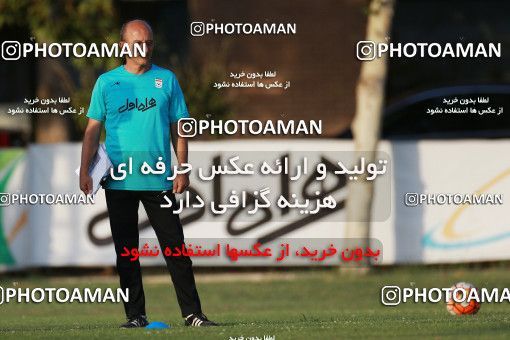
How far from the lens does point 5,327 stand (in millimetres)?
11117

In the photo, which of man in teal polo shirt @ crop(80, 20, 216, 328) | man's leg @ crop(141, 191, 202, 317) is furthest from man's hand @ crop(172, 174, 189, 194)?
man's leg @ crop(141, 191, 202, 317)

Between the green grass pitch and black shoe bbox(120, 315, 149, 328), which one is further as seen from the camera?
black shoe bbox(120, 315, 149, 328)

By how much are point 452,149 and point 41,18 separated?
18.9ft

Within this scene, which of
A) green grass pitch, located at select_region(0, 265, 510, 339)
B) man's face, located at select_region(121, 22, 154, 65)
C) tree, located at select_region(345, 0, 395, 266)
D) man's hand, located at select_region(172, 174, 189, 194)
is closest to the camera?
green grass pitch, located at select_region(0, 265, 510, 339)

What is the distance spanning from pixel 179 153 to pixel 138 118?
1.23ft

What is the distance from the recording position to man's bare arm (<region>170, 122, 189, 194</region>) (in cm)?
1004

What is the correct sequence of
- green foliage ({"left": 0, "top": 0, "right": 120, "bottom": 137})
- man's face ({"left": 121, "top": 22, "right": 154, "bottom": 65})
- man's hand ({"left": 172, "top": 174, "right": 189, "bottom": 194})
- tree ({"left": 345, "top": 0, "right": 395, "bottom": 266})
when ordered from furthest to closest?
green foliage ({"left": 0, "top": 0, "right": 120, "bottom": 137}) < tree ({"left": 345, "top": 0, "right": 395, "bottom": 266}) < man's face ({"left": 121, "top": 22, "right": 154, "bottom": 65}) < man's hand ({"left": 172, "top": 174, "right": 189, "bottom": 194})

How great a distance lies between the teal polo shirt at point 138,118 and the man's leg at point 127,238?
91 mm

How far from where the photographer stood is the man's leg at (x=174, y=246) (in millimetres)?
10047

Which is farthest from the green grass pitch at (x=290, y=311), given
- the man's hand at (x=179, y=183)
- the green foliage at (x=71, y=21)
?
the green foliage at (x=71, y=21)

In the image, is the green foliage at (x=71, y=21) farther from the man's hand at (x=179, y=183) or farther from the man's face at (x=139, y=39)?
the man's hand at (x=179, y=183)

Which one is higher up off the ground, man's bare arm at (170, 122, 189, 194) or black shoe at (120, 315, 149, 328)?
man's bare arm at (170, 122, 189, 194)

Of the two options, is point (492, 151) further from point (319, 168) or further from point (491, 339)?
point (491, 339)

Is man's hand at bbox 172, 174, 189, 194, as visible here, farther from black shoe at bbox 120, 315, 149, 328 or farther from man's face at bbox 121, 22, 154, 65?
black shoe at bbox 120, 315, 149, 328
